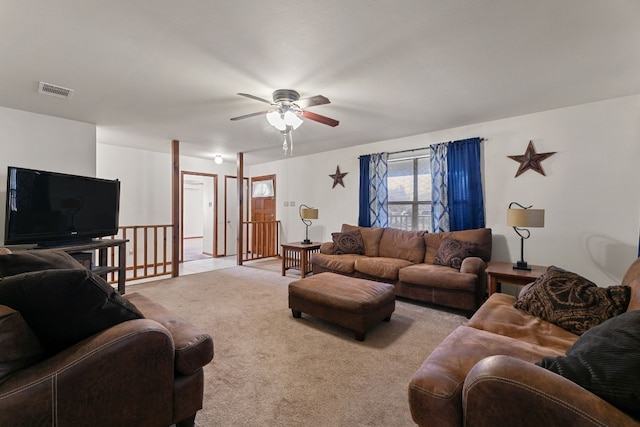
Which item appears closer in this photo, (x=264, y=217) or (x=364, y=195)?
(x=364, y=195)

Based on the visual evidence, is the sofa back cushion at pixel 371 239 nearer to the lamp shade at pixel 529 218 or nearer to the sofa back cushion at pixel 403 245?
the sofa back cushion at pixel 403 245

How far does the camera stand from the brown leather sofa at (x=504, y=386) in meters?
0.89

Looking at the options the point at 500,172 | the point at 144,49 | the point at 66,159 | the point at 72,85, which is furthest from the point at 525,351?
the point at 66,159

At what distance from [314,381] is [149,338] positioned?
1172 mm

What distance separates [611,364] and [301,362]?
1785mm

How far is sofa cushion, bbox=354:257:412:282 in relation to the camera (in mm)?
3609

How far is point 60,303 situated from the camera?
1081mm

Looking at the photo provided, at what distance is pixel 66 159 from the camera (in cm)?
373

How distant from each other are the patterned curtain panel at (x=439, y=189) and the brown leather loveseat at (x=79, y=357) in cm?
378

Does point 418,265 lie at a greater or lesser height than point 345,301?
greater

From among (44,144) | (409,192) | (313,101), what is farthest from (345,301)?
(44,144)

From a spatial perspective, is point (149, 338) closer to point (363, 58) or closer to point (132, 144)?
point (363, 58)

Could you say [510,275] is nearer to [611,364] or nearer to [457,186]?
[457,186]

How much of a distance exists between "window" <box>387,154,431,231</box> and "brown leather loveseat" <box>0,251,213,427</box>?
4006mm
